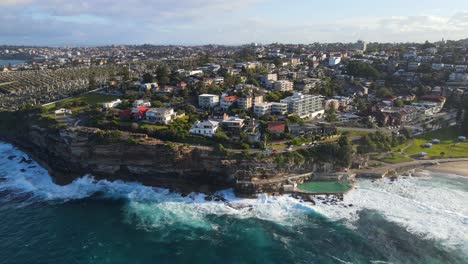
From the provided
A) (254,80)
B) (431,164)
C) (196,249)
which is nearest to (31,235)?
(196,249)

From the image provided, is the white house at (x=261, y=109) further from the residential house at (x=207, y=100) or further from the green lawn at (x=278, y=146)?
the green lawn at (x=278, y=146)

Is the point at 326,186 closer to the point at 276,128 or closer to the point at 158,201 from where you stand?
the point at 276,128

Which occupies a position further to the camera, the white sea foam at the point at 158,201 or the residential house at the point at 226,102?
the residential house at the point at 226,102

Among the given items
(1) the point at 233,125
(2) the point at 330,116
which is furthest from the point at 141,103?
(2) the point at 330,116

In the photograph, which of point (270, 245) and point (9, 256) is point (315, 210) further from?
point (9, 256)

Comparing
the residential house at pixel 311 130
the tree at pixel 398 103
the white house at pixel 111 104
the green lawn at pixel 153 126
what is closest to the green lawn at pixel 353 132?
the residential house at pixel 311 130

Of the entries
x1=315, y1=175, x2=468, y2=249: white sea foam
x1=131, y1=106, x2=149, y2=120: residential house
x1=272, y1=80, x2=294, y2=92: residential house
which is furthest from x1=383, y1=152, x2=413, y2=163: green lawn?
x1=131, y1=106, x2=149, y2=120: residential house

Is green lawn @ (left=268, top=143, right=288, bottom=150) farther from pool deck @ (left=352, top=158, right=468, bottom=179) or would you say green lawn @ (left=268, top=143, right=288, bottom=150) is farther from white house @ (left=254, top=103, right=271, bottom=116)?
white house @ (left=254, top=103, right=271, bottom=116)

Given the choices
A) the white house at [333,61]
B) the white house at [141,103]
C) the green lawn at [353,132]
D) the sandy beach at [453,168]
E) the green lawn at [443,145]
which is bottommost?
the sandy beach at [453,168]
